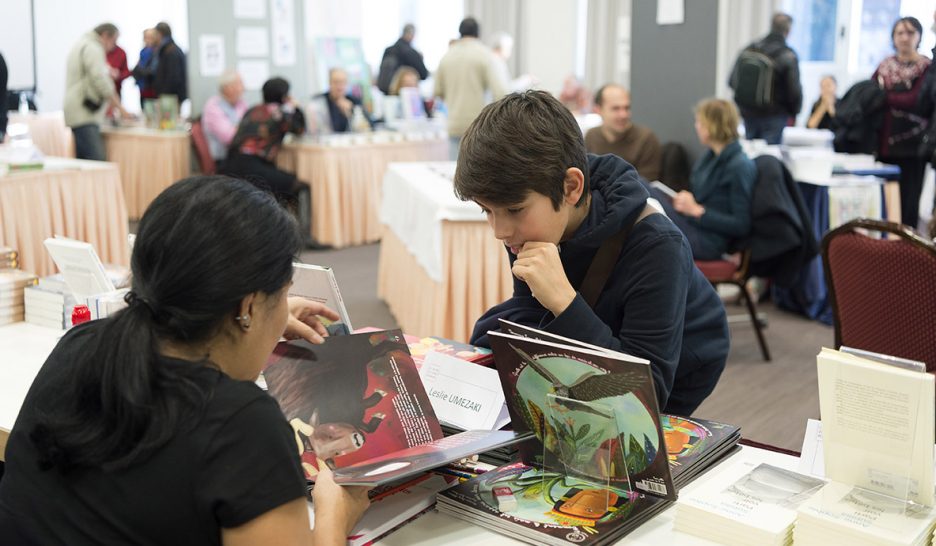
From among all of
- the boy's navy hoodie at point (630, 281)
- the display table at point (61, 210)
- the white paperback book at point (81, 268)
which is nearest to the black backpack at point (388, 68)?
the display table at point (61, 210)

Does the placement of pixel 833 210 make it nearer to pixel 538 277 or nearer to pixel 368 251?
pixel 368 251

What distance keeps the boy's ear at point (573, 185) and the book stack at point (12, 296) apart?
1.60 m

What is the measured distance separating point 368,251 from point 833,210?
3262 millimetres

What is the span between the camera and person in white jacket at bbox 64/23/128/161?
23.2 ft

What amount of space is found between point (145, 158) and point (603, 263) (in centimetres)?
667

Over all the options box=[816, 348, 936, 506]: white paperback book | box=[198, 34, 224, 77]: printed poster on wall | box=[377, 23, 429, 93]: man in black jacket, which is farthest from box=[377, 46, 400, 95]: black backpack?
box=[816, 348, 936, 506]: white paperback book

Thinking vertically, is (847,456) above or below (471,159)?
below

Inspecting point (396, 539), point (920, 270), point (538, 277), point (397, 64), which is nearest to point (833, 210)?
point (920, 270)

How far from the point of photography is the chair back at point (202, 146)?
7391 mm

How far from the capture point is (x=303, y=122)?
677 cm

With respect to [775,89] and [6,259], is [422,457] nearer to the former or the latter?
[6,259]

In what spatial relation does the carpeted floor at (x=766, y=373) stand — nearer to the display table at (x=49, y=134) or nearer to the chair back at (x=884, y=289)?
the chair back at (x=884, y=289)

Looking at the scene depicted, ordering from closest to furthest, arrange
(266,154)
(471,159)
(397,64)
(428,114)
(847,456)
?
(847,456) < (471,159) < (266,154) < (428,114) < (397,64)

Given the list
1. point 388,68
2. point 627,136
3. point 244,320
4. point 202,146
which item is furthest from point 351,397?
point 388,68
